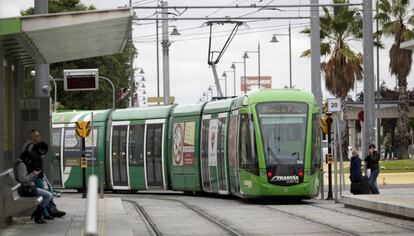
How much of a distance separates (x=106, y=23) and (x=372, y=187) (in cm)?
1660

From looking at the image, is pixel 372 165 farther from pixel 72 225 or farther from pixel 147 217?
pixel 72 225

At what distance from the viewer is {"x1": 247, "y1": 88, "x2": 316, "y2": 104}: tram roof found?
2722 centimetres

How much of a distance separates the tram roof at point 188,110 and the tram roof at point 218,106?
1.43ft

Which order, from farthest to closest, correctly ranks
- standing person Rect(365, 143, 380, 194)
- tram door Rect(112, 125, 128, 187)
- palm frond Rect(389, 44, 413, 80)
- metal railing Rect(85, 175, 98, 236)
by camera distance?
palm frond Rect(389, 44, 413, 80) < tram door Rect(112, 125, 128, 187) < standing person Rect(365, 143, 380, 194) < metal railing Rect(85, 175, 98, 236)

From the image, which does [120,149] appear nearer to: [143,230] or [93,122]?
[93,122]

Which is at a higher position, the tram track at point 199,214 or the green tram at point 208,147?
the green tram at point 208,147

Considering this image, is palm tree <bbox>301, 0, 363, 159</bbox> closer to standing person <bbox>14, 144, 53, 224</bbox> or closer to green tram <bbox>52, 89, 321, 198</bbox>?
green tram <bbox>52, 89, 321, 198</bbox>

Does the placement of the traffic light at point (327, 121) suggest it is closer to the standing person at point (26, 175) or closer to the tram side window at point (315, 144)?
the tram side window at point (315, 144)

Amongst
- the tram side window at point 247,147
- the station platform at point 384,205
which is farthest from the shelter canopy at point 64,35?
the tram side window at point 247,147

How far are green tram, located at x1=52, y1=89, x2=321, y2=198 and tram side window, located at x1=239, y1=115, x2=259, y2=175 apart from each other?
3cm

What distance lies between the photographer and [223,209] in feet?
82.2

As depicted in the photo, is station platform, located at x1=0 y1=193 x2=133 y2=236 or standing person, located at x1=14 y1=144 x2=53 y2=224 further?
standing person, located at x1=14 y1=144 x2=53 y2=224

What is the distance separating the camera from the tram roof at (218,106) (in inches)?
1157

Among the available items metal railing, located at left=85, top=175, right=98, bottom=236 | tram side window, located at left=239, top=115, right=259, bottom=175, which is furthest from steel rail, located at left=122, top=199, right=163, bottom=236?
metal railing, located at left=85, top=175, right=98, bottom=236
